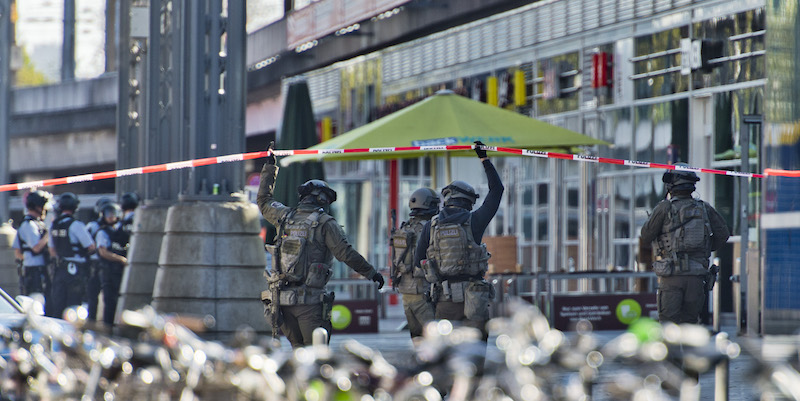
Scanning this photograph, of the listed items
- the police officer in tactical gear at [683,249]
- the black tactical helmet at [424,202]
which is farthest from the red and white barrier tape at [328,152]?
the black tactical helmet at [424,202]

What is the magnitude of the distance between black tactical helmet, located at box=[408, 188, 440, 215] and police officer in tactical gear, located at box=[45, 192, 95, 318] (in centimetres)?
611

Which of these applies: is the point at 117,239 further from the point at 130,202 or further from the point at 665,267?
the point at 665,267

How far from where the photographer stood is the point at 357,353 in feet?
15.3

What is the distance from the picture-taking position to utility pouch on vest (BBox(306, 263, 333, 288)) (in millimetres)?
10711

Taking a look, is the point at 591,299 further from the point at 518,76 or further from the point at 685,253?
the point at 518,76

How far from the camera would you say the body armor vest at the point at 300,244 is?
422 inches

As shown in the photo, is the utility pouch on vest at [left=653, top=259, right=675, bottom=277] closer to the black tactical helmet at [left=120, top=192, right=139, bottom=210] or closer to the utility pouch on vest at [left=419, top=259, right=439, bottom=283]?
the utility pouch on vest at [left=419, top=259, right=439, bottom=283]

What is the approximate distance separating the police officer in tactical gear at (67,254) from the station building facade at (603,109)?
4.04 metres

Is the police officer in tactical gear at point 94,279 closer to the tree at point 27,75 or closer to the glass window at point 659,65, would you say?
the glass window at point 659,65

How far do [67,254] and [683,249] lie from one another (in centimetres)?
796

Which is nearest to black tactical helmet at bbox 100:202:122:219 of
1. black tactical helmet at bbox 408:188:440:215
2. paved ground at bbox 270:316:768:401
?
paved ground at bbox 270:316:768:401

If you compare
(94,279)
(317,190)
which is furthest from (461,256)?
(94,279)

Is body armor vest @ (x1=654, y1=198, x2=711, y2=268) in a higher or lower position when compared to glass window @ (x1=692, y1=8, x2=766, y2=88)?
lower

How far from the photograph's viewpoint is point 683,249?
39.2 ft
